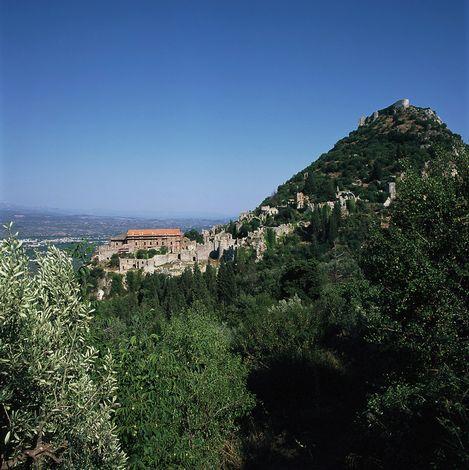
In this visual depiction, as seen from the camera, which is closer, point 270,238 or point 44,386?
point 44,386

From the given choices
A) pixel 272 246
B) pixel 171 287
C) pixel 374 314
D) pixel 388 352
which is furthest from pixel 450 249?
pixel 272 246

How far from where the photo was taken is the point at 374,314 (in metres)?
7.16

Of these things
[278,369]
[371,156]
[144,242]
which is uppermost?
[371,156]

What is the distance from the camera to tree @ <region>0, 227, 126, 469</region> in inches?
146

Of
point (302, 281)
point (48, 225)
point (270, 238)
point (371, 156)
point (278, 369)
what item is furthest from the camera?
point (371, 156)

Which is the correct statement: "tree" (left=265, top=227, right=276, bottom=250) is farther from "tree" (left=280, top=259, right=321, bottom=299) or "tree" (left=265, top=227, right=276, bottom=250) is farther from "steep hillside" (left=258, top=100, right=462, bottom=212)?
"tree" (left=280, top=259, right=321, bottom=299)

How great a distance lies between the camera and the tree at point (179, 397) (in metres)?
5.27

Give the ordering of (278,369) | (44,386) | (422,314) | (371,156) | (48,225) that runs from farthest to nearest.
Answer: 1. (371,156)
2. (48,225)
3. (278,369)
4. (422,314)
5. (44,386)

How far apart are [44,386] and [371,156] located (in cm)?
7828

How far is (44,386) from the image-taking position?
3.85 metres

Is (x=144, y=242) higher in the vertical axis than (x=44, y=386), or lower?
lower

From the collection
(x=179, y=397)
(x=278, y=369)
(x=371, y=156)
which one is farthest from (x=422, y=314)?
(x=371, y=156)

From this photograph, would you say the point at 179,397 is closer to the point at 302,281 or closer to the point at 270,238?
the point at 302,281

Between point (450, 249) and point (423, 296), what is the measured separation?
951 millimetres
